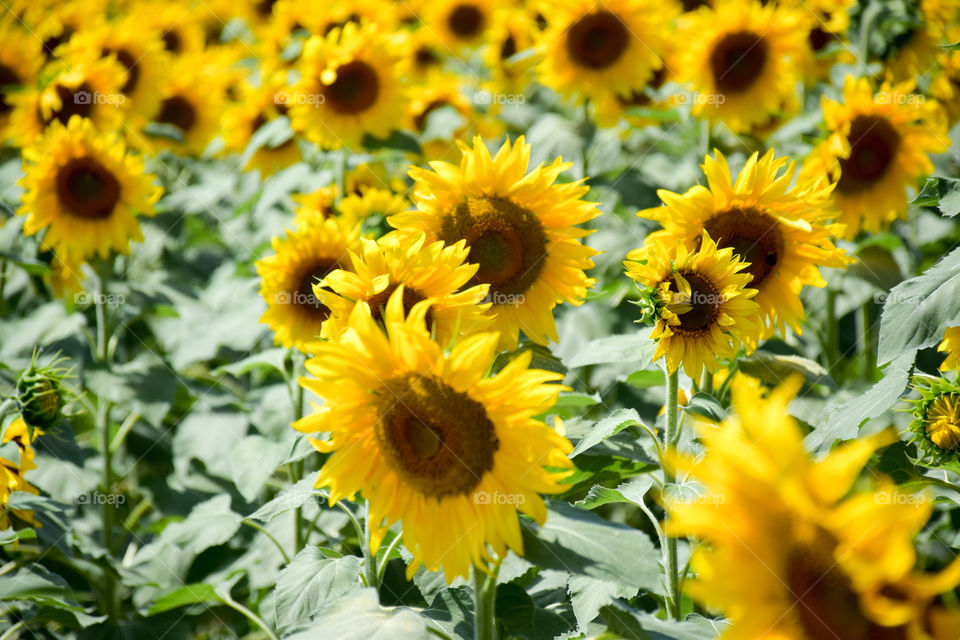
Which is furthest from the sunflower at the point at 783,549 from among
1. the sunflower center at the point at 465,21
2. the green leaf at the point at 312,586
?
the sunflower center at the point at 465,21

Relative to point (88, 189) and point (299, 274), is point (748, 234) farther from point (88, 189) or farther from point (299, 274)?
point (88, 189)

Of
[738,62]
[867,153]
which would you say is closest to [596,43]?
[738,62]

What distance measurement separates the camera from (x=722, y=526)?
106 centimetres

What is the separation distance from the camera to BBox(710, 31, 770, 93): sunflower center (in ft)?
11.7

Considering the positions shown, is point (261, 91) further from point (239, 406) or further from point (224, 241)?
point (239, 406)

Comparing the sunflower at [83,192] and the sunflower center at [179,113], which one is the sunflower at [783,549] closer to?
the sunflower at [83,192]

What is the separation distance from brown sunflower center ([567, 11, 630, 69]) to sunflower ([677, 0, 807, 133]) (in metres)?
0.31

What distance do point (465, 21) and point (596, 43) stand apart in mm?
1853

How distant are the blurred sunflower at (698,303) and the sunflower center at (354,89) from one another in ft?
6.71

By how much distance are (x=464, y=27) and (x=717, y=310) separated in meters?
4.10

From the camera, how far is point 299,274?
8.53ft

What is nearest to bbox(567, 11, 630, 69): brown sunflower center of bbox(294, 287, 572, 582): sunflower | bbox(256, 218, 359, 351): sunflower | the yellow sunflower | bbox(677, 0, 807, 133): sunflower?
bbox(677, 0, 807, 133): sunflower

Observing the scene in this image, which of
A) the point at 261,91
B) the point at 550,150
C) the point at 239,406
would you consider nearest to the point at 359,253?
the point at 239,406

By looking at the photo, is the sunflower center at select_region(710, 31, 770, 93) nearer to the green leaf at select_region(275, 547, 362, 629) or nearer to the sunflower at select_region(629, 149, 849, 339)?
the sunflower at select_region(629, 149, 849, 339)
